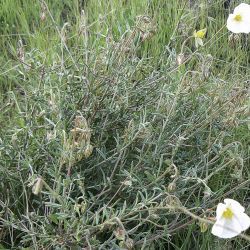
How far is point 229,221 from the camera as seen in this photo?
1.39 meters

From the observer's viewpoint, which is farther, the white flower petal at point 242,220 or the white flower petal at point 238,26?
the white flower petal at point 238,26

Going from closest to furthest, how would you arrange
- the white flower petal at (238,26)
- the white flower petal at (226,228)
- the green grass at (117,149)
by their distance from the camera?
the white flower petal at (226,228) → the green grass at (117,149) → the white flower petal at (238,26)

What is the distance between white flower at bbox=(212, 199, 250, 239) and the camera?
137 cm

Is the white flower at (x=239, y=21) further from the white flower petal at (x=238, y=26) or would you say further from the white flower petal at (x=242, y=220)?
the white flower petal at (x=242, y=220)

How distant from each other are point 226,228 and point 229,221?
2cm

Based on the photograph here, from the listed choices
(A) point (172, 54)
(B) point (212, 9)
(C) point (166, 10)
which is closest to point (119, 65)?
(A) point (172, 54)

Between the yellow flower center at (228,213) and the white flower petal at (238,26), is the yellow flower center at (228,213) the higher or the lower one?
the lower one

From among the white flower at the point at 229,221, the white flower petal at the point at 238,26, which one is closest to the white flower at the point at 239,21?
the white flower petal at the point at 238,26

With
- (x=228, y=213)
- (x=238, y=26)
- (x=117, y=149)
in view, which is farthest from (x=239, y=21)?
(x=228, y=213)

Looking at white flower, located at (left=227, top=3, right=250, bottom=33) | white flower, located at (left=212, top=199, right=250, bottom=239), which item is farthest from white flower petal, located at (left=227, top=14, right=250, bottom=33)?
white flower, located at (left=212, top=199, right=250, bottom=239)

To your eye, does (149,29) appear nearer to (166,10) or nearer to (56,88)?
(56,88)

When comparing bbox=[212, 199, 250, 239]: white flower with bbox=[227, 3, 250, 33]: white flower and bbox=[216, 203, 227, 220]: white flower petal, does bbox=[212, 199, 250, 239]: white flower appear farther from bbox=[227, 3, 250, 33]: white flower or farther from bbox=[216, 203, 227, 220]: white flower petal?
bbox=[227, 3, 250, 33]: white flower

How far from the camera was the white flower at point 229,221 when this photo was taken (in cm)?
137

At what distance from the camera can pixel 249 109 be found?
5.55ft
